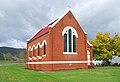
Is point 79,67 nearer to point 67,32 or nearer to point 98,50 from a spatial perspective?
point 67,32

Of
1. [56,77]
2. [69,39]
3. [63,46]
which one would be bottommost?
[56,77]

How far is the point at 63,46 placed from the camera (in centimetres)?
3316

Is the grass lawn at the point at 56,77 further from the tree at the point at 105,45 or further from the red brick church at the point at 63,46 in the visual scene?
the tree at the point at 105,45

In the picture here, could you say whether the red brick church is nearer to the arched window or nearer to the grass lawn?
the arched window

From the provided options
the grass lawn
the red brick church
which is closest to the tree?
the red brick church

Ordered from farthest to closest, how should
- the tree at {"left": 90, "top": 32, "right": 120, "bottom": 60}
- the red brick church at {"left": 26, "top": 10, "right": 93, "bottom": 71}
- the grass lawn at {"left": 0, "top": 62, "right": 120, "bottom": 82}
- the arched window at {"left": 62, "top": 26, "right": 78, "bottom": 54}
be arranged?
the tree at {"left": 90, "top": 32, "right": 120, "bottom": 60} < the arched window at {"left": 62, "top": 26, "right": 78, "bottom": 54} < the red brick church at {"left": 26, "top": 10, "right": 93, "bottom": 71} < the grass lawn at {"left": 0, "top": 62, "right": 120, "bottom": 82}

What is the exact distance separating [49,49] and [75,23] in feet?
21.0

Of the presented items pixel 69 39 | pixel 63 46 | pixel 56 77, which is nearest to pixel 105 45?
pixel 69 39

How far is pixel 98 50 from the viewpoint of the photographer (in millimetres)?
52375

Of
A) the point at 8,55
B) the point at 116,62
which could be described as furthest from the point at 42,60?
the point at 8,55

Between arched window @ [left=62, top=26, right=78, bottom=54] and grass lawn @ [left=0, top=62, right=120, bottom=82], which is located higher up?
arched window @ [left=62, top=26, right=78, bottom=54]

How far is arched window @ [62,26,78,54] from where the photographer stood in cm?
3350

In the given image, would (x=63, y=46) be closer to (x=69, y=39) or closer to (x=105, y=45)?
(x=69, y=39)

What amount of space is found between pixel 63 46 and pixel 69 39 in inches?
67.5
